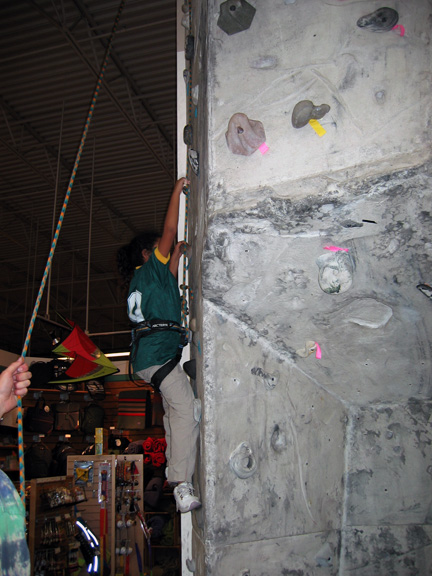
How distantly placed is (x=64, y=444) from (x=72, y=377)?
2602 millimetres

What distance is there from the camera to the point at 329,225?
142 cm

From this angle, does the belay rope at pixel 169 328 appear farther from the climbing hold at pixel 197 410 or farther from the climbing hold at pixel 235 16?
the climbing hold at pixel 235 16

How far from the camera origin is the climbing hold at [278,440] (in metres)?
1.62

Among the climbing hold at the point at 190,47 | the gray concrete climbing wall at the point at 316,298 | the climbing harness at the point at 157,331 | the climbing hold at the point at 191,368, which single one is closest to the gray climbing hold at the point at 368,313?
the gray concrete climbing wall at the point at 316,298

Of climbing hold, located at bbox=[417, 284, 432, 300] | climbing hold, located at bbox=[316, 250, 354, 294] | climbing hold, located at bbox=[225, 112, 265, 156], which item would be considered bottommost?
climbing hold, located at bbox=[417, 284, 432, 300]

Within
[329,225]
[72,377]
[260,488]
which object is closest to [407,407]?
[260,488]

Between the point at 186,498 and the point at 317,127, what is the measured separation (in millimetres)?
1346

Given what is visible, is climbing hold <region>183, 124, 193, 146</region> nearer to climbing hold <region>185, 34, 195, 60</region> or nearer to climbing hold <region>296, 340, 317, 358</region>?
climbing hold <region>185, 34, 195, 60</region>

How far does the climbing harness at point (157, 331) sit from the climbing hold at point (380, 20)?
1.32 metres

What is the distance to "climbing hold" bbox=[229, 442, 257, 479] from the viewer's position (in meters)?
1.57

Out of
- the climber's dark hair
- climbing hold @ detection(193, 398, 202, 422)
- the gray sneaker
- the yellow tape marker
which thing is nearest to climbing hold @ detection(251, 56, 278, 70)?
the yellow tape marker

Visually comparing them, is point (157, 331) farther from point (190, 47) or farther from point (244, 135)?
point (190, 47)

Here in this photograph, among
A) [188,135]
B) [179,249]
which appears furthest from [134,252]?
[188,135]

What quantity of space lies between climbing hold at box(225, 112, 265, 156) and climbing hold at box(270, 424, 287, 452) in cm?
95
